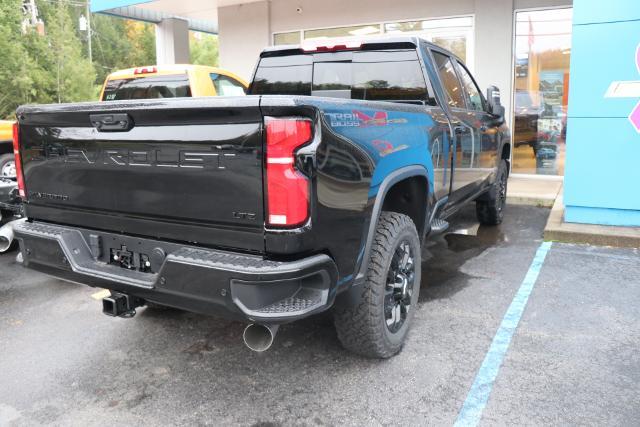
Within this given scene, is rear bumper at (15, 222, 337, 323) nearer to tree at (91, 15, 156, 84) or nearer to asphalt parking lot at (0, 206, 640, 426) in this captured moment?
asphalt parking lot at (0, 206, 640, 426)

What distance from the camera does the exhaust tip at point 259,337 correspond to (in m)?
2.71

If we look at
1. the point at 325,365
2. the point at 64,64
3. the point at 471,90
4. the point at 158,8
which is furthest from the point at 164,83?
the point at 64,64

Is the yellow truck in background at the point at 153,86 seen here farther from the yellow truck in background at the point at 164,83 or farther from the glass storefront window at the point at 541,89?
the glass storefront window at the point at 541,89

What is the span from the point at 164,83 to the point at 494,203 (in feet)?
14.7

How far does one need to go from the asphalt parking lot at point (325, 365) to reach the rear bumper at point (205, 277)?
670 millimetres

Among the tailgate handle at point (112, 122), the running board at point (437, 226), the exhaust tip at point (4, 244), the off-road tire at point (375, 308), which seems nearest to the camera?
the tailgate handle at point (112, 122)

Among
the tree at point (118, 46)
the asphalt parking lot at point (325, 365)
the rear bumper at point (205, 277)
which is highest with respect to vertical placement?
the tree at point (118, 46)

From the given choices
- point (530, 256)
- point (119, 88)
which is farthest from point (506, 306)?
point (119, 88)

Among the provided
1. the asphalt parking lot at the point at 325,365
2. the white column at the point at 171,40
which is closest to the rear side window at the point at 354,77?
the asphalt parking lot at the point at 325,365

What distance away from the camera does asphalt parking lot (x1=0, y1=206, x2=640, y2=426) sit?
297cm

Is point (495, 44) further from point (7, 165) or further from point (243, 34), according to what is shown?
point (7, 165)

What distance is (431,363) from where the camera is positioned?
348 centimetres

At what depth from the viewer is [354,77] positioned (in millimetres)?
4660

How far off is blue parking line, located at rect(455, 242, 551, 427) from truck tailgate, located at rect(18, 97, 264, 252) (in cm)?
140
